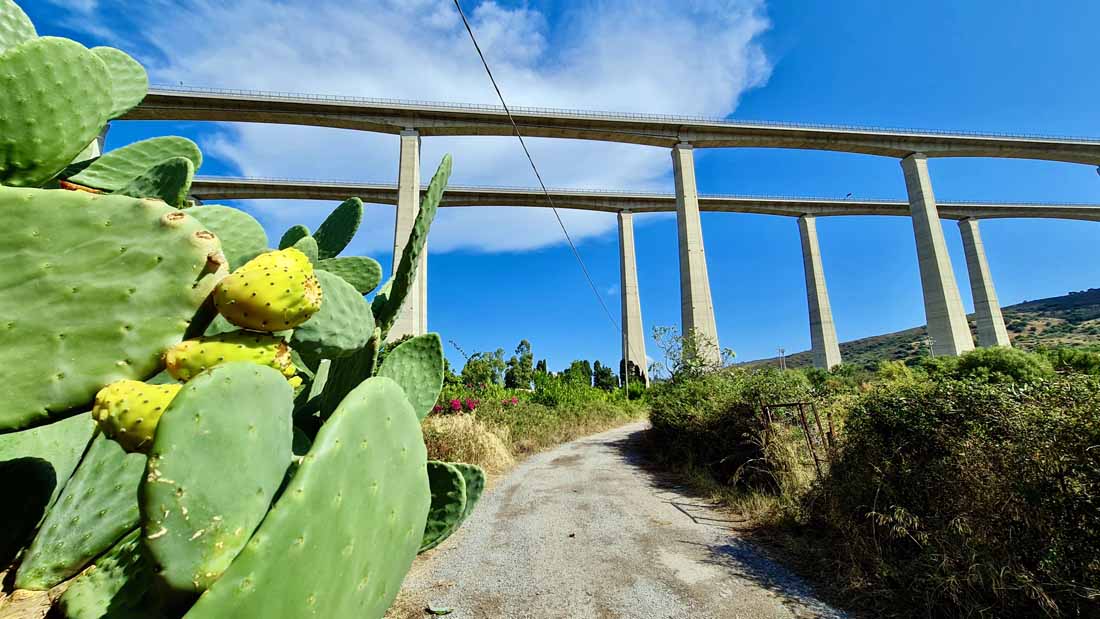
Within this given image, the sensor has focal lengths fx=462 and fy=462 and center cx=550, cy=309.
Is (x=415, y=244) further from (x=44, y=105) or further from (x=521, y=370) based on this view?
(x=521, y=370)

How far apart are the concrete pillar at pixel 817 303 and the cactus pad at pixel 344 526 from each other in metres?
33.8

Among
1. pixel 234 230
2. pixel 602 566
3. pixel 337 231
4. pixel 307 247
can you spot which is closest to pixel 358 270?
pixel 337 231

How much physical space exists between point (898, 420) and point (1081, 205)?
2012 inches

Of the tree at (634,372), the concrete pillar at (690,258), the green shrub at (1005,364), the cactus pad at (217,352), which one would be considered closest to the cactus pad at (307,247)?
the cactus pad at (217,352)

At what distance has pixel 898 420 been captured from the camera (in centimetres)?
387

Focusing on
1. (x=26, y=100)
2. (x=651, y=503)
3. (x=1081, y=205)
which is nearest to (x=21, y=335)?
(x=26, y=100)

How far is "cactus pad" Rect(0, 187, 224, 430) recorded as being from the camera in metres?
0.83

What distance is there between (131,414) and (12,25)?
1309 mm

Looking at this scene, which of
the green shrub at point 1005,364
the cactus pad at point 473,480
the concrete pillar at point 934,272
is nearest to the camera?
the cactus pad at point 473,480

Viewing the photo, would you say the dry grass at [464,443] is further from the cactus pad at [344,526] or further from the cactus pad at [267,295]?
the cactus pad at [267,295]

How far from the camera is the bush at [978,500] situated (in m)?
2.68

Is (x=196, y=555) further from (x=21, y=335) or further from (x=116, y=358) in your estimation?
(x=21, y=335)

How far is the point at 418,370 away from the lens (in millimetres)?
1560

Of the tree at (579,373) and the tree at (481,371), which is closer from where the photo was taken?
the tree at (481,371)
